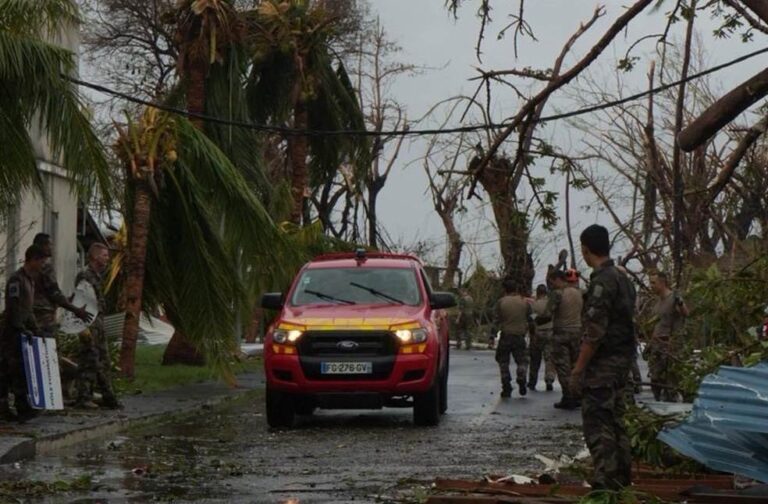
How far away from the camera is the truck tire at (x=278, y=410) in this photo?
1920 centimetres

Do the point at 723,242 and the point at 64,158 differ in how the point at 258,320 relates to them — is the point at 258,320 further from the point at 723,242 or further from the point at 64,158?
the point at 64,158

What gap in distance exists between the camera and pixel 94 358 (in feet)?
64.1

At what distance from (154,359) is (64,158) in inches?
693

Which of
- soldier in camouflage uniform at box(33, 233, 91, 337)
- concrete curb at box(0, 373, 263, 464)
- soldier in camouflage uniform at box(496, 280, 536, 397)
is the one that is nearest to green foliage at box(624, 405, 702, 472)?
concrete curb at box(0, 373, 263, 464)

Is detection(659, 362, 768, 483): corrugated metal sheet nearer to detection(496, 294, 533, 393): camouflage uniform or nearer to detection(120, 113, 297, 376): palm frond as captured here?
detection(120, 113, 297, 376): palm frond

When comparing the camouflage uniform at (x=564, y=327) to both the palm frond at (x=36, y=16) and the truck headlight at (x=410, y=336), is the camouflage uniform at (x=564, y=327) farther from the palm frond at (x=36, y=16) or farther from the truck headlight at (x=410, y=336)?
the palm frond at (x=36, y=16)

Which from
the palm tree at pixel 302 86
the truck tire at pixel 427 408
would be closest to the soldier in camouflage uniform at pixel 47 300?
the truck tire at pixel 427 408

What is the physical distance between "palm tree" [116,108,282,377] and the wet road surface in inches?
103

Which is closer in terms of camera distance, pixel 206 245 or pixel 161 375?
pixel 206 245

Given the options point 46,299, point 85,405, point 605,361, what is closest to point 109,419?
point 46,299

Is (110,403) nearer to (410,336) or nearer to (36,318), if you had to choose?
(36,318)

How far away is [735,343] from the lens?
14.8 metres

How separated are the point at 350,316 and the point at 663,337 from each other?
399cm

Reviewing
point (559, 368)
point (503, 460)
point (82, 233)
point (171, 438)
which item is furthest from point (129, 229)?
point (82, 233)
